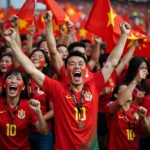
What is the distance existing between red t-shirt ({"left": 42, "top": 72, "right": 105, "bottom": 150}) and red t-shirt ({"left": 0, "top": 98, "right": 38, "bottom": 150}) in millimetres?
665

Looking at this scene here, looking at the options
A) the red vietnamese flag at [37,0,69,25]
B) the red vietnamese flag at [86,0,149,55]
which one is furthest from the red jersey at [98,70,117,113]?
the red vietnamese flag at [37,0,69,25]

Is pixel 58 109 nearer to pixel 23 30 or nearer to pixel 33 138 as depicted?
pixel 33 138

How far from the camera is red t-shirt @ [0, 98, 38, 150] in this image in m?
5.29

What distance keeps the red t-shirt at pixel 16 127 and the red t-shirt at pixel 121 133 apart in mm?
1086

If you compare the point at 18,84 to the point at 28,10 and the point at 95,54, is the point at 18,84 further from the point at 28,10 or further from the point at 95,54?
the point at 95,54

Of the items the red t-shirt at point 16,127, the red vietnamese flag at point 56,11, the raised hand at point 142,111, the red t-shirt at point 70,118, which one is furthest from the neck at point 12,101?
the red vietnamese flag at point 56,11

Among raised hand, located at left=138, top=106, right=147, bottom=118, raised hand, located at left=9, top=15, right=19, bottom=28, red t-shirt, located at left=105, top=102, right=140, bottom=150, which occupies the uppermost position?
raised hand, located at left=9, top=15, right=19, bottom=28

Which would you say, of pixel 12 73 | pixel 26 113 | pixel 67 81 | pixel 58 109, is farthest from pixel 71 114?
pixel 12 73

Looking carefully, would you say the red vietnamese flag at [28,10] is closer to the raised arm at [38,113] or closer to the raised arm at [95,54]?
the raised arm at [95,54]

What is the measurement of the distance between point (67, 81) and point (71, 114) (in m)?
0.54

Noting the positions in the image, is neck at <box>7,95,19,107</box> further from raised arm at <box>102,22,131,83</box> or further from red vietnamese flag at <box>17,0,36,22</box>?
red vietnamese flag at <box>17,0,36,22</box>

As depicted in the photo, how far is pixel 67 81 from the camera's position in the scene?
5086mm

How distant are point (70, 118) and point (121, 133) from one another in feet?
3.99

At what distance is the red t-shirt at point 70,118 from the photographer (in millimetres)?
4672
